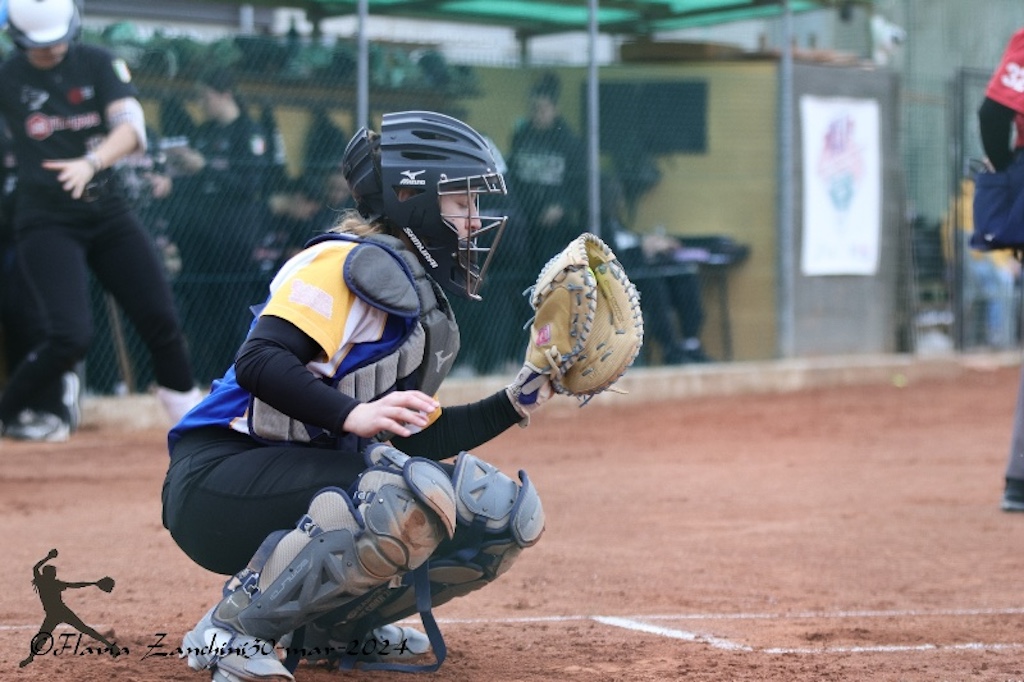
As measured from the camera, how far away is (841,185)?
13.4m

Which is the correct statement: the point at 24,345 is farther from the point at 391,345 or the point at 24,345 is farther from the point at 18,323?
the point at 391,345

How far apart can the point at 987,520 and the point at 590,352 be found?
11.1 ft

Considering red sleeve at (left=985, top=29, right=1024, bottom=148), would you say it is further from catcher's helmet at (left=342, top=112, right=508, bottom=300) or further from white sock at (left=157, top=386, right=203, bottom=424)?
white sock at (left=157, top=386, right=203, bottom=424)

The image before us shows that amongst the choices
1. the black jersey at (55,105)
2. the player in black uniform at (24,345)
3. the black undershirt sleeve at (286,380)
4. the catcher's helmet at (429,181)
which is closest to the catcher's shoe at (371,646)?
the black undershirt sleeve at (286,380)

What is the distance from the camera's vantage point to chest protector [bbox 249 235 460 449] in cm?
351

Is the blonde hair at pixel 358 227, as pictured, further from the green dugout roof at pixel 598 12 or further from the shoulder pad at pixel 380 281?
the green dugout roof at pixel 598 12

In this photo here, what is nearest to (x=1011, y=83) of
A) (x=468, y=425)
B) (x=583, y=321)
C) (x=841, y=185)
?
(x=583, y=321)

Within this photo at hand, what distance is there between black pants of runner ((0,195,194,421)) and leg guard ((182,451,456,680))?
3962mm

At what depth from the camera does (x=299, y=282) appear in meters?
3.52

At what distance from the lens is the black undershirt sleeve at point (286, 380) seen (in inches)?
133

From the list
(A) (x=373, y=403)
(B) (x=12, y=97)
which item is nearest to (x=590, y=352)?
(A) (x=373, y=403)

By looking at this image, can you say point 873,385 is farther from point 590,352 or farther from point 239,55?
point 590,352

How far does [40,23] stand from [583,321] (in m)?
4.79

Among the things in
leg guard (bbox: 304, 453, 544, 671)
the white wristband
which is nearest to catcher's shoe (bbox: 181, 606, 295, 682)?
leg guard (bbox: 304, 453, 544, 671)
